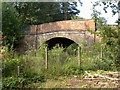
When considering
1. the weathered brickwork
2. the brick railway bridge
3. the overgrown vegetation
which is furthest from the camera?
the brick railway bridge

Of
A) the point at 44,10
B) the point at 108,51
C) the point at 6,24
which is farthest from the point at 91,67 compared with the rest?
the point at 44,10

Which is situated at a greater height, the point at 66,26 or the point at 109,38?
the point at 66,26

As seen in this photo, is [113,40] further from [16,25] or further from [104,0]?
[16,25]

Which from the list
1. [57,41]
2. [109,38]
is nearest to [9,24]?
[57,41]

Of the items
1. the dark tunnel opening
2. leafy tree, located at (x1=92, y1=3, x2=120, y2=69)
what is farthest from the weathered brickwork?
leafy tree, located at (x1=92, y1=3, x2=120, y2=69)

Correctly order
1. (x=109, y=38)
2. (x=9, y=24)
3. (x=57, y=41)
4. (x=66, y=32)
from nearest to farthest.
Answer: (x=109, y=38)
(x=66, y=32)
(x=9, y=24)
(x=57, y=41)

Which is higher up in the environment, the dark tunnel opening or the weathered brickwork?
the weathered brickwork

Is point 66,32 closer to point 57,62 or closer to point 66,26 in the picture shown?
point 66,26

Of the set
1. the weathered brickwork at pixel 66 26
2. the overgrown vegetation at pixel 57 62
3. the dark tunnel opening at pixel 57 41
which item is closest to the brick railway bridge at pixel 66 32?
the weathered brickwork at pixel 66 26

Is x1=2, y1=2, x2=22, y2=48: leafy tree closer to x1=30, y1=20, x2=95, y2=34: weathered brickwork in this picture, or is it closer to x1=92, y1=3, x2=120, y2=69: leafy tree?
x1=30, y1=20, x2=95, y2=34: weathered brickwork

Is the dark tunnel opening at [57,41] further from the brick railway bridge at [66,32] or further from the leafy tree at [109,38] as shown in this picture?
the leafy tree at [109,38]

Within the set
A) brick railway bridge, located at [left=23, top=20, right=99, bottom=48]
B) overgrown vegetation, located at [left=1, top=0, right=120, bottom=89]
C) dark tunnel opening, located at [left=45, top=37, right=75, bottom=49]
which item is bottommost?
overgrown vegetation, located at [left=1, top=0, right=120, bottom=89]

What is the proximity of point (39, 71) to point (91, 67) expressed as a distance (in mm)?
2429

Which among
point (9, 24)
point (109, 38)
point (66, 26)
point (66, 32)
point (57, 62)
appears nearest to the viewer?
point (109, 38)
